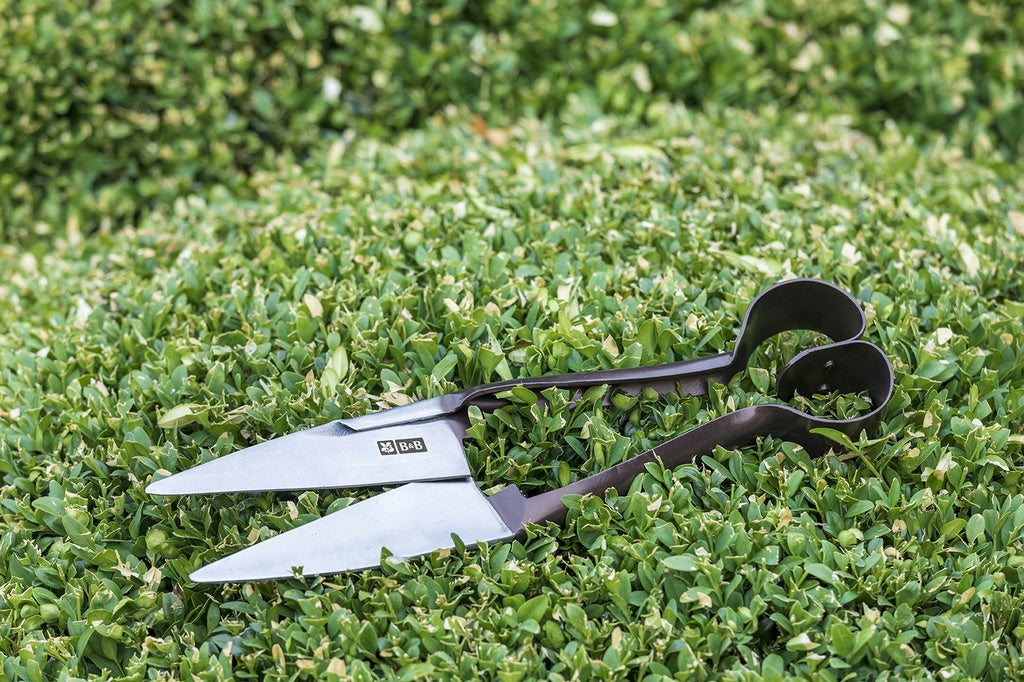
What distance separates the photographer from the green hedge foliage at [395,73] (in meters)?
3.53

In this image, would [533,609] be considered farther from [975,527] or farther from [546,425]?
[975,527]

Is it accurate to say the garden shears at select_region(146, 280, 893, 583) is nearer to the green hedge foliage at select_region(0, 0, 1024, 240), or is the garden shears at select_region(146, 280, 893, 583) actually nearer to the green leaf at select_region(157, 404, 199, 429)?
the green leaf at select_region(157, 404, 199, 429)

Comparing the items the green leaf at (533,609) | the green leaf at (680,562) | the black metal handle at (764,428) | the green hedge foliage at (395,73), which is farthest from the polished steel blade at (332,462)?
the green hedge foliage at (395,73)

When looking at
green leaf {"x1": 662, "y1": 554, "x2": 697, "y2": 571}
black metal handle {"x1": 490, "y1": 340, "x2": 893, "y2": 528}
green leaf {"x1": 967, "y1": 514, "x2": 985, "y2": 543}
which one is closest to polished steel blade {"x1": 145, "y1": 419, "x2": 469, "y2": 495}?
black metal handle {"x1": 490, "y1": 340, "x2": 893, "y2": 528}

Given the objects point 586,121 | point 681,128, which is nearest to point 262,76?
point 586,121

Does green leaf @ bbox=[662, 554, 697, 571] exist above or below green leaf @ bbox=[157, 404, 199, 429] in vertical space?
below

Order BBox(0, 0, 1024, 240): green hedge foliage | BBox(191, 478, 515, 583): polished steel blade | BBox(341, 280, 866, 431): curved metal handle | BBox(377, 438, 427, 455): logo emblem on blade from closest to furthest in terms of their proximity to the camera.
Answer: BBox(191, 478, 515, 583): polished steel blade → BBox(377, 438, 427, 455): logo emblem on blade → BBox(341, 280, 866, 431): curved metal handle → BBox(0, 0, 1024, 240): green hedge foliage

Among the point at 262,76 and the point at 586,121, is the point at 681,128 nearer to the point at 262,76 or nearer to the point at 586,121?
the point at 586,121

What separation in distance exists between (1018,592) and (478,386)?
Answer: 110cm

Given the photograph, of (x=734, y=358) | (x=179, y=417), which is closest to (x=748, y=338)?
(x=734, y=358)

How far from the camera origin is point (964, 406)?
6.93ft

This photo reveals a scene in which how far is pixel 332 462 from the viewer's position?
5.88ft

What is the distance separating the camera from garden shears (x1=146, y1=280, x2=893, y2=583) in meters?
1.71

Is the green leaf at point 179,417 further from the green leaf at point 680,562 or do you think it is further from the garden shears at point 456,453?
the green leaf at point 680,562
